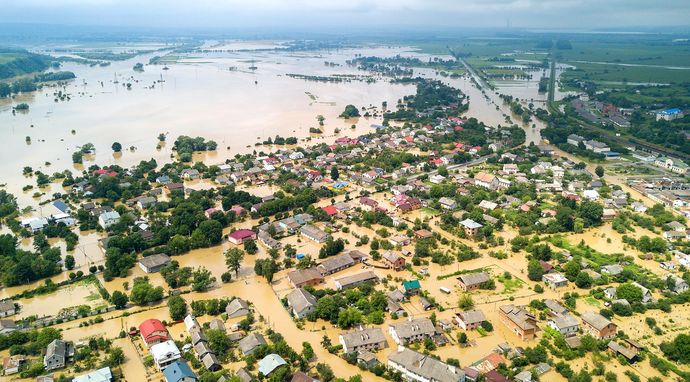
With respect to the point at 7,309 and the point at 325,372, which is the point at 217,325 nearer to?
the point at 325,372

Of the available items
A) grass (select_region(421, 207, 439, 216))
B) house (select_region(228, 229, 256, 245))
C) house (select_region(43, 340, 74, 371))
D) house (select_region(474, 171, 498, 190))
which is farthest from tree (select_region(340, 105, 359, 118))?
house (select_region(43, 340, 74, 371))

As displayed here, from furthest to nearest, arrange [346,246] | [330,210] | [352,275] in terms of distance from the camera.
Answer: [330,210], [346,246], [352,275]

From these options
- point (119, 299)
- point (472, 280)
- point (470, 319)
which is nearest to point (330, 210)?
point (472, 280)

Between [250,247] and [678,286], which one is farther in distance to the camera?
[250,247]

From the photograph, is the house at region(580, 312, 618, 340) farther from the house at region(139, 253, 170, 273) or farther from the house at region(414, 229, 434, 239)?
the house at region(139, 253, 170, 273)

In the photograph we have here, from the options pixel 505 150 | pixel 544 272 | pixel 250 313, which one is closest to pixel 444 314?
pixel 544 272

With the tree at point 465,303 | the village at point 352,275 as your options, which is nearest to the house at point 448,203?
the village at point 352,275
